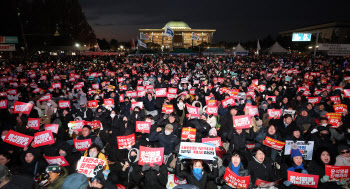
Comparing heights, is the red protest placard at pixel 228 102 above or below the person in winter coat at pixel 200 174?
above

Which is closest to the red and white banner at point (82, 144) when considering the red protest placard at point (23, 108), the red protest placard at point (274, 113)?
the red protest placard at point (23, 108)

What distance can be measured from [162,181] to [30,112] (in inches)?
241

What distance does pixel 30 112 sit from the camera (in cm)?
712

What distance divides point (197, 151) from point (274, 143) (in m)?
2.22

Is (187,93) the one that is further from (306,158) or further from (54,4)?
(54,4)

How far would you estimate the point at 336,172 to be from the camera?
12.4 feet

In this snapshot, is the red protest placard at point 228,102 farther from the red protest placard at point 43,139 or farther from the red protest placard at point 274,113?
the red protest placard at point 43,139

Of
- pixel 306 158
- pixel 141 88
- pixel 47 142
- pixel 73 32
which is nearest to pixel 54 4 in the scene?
pixel 73 32

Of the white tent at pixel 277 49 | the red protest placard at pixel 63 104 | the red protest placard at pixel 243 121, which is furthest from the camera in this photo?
the white tent at pixel 277 49

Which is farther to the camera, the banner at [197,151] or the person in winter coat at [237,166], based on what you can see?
the person in winter coat at [237,166]

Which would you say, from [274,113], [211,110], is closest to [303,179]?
[274,113]

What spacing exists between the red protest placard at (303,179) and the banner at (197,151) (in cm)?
150

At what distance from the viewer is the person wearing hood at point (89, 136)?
5145 mm

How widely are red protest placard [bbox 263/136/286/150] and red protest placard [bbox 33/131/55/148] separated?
5.51 m
